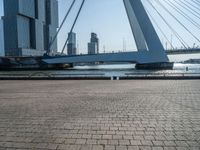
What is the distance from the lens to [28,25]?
97.8 m

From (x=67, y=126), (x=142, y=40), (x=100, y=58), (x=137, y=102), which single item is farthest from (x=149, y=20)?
(x=67, y=126)

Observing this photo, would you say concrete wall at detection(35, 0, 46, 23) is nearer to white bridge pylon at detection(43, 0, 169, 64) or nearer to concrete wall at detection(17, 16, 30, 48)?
concrete wall at detection(17, 16, 30, 48)

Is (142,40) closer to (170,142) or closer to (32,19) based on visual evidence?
(170,142)

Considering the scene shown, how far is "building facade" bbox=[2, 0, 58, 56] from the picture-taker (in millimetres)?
89375

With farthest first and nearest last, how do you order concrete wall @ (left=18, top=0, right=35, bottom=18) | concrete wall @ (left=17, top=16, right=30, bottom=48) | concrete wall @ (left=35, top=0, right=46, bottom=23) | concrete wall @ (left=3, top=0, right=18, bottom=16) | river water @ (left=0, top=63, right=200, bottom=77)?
concrete wall @ (left=35, top=0, right=46, bottom=23) → concrete wall @ (left=17, top=16, right=30, bottom=48) → concrete wall @ (left=18, top=0, right=35, bottom=18) → concrete wall @ (left=3, top=0, right=18, bottom=16) → river water @ (left=0, top=63, right=200, bottom=77)

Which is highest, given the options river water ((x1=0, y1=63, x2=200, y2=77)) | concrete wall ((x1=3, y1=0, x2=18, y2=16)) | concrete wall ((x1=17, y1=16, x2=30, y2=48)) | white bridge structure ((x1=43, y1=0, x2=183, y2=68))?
concrete wall ((x1=3, y1=0, x2=18, y2=16))

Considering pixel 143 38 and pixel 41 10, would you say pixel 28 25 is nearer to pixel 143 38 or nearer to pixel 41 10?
pixel 41 10

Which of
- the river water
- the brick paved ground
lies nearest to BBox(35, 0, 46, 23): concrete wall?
the river water

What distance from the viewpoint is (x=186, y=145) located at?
3.75 meters

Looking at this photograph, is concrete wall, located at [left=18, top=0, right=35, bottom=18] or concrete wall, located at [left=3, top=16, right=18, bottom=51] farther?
concrete wall, located at [left=18, top=0, right=35, bottom=18]

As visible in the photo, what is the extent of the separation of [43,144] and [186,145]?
204 cm

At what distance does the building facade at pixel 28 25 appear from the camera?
89.4m

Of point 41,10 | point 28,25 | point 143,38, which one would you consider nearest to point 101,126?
point 143,38

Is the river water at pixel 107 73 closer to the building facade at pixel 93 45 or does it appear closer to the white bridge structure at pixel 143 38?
the white bridge structure at pixel 143 38
